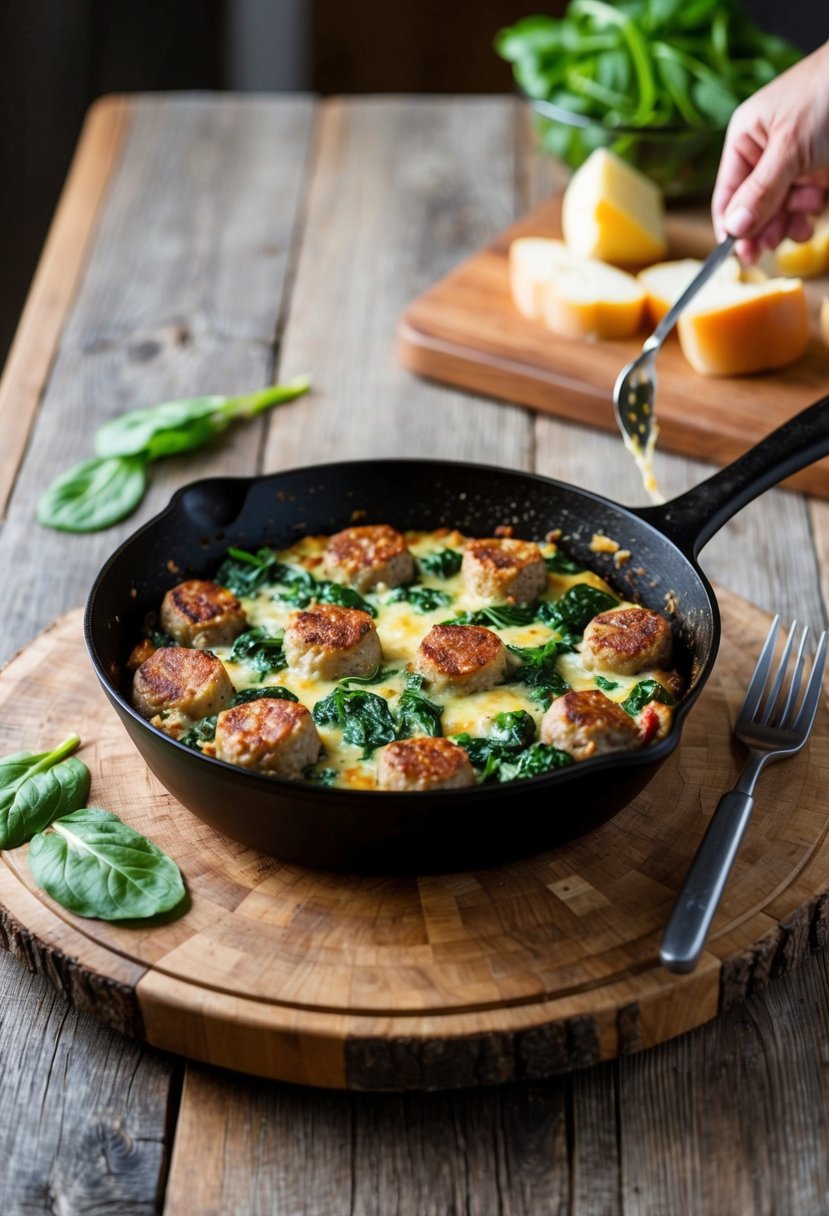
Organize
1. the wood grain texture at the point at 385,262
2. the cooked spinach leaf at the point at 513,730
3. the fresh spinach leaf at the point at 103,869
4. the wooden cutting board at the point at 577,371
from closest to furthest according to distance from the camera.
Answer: the fresh spinach leaf at the point at 103,869, the cooked spinach leaf at the point at 513,730, the wooden cutting board at the point at 577,371, the wood grain texture at the point at 385,262

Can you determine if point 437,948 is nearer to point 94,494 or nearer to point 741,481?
point 741,481

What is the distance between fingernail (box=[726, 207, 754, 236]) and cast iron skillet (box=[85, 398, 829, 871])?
3.82 feet

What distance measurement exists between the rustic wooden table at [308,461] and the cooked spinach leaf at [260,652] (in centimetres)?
89

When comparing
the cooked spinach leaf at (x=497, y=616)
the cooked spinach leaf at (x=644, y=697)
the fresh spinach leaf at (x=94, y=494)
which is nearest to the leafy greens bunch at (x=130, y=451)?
the fresh spinach leaf at (x=94, y=494)

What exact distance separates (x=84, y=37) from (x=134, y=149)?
2690mm

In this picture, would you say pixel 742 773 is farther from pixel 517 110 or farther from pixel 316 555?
pixel 517 110

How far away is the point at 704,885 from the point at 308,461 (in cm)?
257

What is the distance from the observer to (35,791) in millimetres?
3215

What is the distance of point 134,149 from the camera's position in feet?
22.7

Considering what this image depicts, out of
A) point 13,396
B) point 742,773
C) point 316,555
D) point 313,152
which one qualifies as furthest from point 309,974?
point 313,152

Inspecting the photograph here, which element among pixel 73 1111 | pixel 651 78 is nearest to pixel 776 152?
pixel 651 78

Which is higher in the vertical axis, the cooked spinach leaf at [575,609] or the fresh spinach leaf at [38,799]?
the cooked spinach leaf at [575,609]

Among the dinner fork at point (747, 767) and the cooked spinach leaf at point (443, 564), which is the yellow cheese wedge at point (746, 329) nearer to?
the dinner fork at point (747, 767)

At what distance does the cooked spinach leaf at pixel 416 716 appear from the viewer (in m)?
3.15
